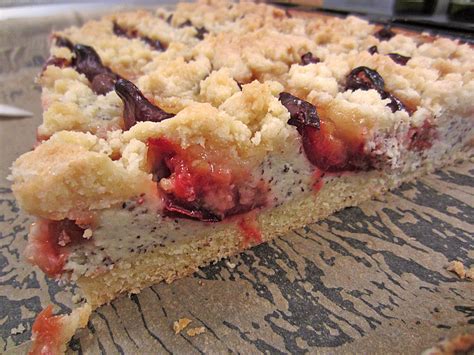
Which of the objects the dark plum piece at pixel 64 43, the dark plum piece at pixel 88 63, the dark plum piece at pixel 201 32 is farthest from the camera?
the dark plum piece at pixel 201 32

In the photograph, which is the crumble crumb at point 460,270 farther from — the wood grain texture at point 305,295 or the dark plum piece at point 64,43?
the dark plum piece at point 64,43

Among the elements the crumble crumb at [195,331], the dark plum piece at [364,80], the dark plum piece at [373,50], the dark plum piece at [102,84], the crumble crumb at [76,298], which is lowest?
the crumble crumb at [76,298]

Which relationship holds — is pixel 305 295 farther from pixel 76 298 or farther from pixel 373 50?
pixel 373 50

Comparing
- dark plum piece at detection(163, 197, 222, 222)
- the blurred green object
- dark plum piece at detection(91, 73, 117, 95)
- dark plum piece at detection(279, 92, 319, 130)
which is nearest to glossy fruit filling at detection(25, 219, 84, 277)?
dark plum piece at detection(163, 197, 222, 222)

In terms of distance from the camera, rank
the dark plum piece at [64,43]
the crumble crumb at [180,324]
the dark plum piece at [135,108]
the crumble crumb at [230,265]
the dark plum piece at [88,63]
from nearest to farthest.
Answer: the crumble crumb at [180,324] → the dark plum piece at [135,108] → the crumble crumb at [230,265] → the dark plum piece at [88,63] → the dark plum piece at [64,43]

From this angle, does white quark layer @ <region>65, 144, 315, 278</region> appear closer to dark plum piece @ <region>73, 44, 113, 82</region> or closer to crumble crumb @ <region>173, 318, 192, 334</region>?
crumble crumb @ <region>173, 318, 192, 334</region>

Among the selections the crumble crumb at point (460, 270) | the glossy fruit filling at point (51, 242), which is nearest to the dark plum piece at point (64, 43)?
the glossy fruit filling at point (51, 242)
